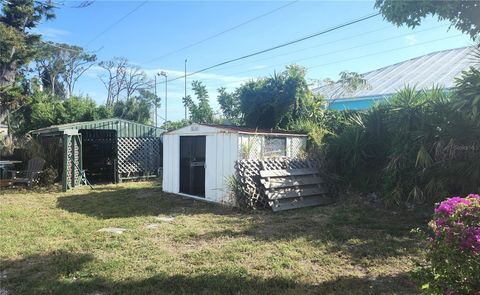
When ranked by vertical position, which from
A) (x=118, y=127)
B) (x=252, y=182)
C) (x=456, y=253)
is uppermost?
(x=118, y=127)

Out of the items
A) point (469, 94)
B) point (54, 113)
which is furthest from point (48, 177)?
point (469, 94)

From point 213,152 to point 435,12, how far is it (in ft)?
20.6

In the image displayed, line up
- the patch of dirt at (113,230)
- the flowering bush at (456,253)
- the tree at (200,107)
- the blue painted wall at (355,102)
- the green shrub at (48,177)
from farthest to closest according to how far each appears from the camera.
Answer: the tree at (200,107), the blue painted wall at (355,102), the green shrub at (48,177), the patch of dirt at (113,230), the flowering bush at (456,253)

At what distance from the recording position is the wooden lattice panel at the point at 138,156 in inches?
568

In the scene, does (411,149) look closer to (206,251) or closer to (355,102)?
(206,251)

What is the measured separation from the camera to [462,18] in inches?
167

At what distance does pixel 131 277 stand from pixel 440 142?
6.37 meters

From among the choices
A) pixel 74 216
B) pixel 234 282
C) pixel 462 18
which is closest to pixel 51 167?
pixel 74 216

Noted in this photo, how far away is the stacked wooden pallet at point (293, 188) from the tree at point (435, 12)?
15.8 feet

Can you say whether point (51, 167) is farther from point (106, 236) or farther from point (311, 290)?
point (311, 290)

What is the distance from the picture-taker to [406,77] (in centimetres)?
1510

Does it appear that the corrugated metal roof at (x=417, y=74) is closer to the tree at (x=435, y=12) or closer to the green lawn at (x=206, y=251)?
the green lawn at (x=206, y=251)

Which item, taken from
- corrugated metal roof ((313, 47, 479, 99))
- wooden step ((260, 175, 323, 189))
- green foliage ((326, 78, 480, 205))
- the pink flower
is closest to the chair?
wooden step ((260, 175, 323, 189))

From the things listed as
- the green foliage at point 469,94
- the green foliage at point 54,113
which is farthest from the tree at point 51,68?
the green foliage at point 469,94
